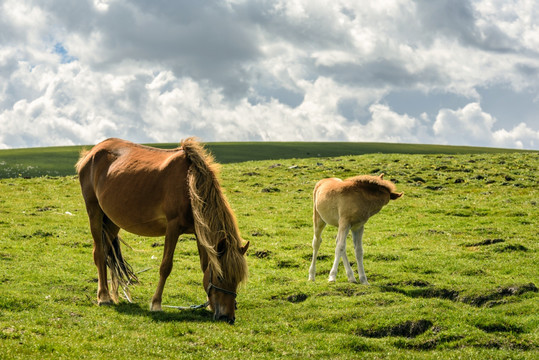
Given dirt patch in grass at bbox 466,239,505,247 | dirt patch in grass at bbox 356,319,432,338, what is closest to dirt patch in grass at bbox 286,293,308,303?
dirt patch in grass at bbox 356,319,432,338

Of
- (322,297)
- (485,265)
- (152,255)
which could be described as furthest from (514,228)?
(152,255)

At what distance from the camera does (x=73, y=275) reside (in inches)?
586

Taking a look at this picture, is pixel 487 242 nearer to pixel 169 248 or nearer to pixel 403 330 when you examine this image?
pixel 403 330

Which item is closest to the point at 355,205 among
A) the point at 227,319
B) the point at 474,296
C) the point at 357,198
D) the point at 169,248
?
the point at 357,198

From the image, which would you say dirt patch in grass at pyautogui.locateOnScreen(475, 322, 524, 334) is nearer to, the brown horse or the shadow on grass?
the brown horse

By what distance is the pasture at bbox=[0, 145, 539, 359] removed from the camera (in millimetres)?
9328

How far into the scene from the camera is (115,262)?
504 inches

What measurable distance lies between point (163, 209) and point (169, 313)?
2.16 meters

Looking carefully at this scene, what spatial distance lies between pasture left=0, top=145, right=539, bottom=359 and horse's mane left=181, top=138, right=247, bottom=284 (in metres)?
1.17

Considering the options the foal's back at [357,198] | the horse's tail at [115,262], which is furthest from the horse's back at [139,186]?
the foal's back at [357,198]

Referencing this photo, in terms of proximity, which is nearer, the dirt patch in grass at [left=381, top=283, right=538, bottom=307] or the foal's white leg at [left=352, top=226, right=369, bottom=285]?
the dirt patch in grass at [left=381, top=283, right=538, bottom=307]

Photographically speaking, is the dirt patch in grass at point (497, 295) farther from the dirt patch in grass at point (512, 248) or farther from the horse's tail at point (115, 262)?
the horse's tail at point (115, 262)

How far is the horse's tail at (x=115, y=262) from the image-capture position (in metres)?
12.5

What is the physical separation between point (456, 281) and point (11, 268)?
505 inches
